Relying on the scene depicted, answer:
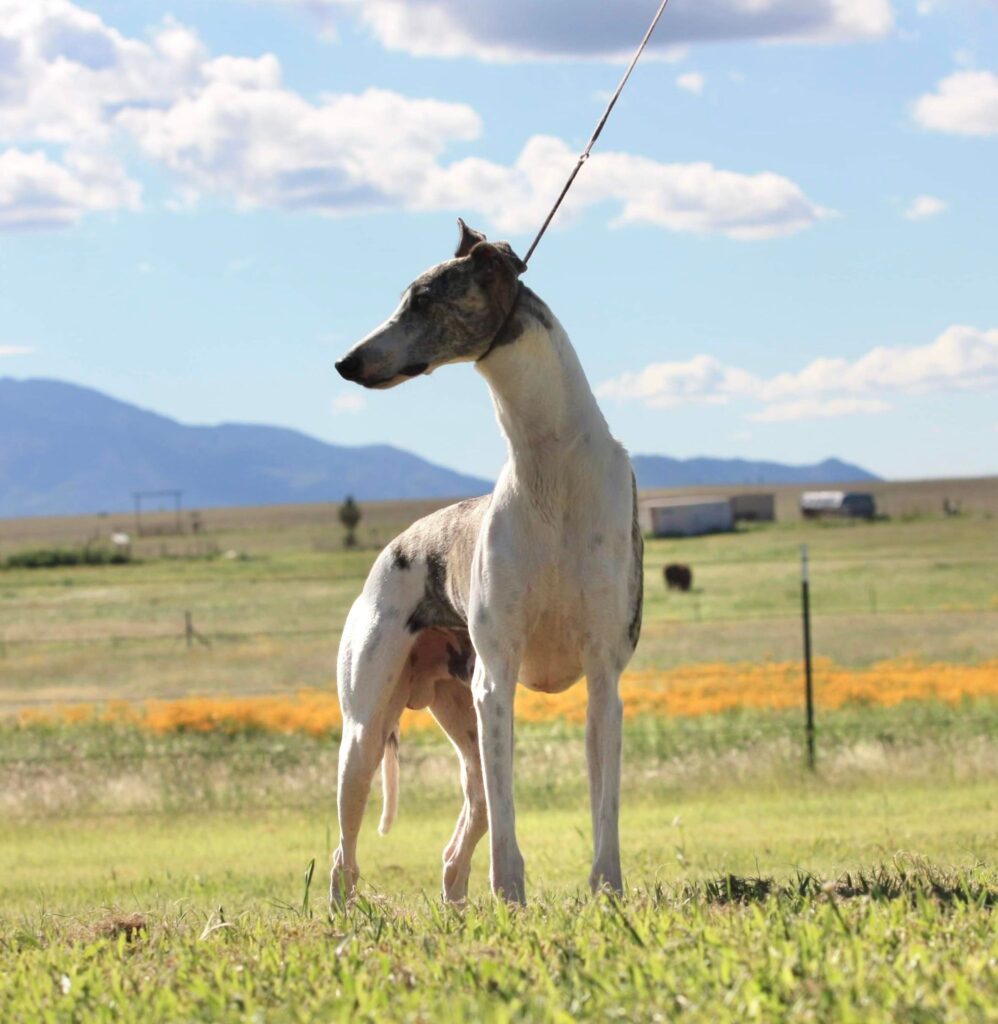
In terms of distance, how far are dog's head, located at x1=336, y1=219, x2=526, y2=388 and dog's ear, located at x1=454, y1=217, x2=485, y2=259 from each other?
4.1 inches

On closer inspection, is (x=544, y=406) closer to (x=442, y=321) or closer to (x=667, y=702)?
(x=442, y=321)

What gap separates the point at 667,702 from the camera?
23594 mm

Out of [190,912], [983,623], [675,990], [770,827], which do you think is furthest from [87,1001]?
[983,623]

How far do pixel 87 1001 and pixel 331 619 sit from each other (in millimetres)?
50284

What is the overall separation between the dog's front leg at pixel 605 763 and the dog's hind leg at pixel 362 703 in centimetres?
128

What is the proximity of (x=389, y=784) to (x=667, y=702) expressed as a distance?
14.8m

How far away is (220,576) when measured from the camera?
8225cm

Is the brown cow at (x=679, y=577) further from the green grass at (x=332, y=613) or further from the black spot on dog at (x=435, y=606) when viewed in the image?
the black spot on dog at (x=435, y=606)

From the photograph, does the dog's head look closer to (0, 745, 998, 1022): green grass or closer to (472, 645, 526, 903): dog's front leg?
(472, 645, 526, 903): dog's front leg

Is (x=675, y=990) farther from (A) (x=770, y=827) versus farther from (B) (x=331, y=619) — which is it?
(B) (x=331, y=619)

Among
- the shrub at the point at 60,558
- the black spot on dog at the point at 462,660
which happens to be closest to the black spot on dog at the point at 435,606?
the black spot on dog at the point at 462,660

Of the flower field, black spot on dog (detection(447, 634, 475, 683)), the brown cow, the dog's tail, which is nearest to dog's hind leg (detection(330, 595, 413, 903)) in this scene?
black spot on dog (detection(447, 634, 475, 683))

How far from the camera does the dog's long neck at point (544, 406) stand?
6.71m

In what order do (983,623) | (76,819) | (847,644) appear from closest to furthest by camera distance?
(76,819), (847,644), (983,623)
